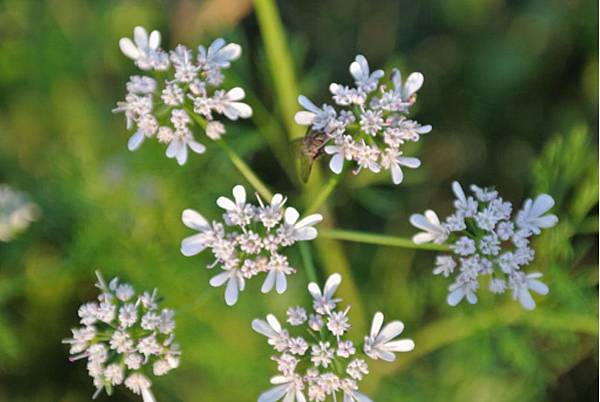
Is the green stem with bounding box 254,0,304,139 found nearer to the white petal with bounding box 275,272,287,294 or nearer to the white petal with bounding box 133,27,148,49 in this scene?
the white petal with bounding box 133,27,148,49

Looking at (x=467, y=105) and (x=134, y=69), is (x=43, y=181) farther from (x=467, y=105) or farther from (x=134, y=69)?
(x=467, y=105)

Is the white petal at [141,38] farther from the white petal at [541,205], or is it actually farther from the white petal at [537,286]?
the white petal at [537,286]

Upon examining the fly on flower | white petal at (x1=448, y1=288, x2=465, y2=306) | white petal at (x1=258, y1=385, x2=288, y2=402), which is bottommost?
white petal at (x1=258, y1=385, x2=288, y2=402)

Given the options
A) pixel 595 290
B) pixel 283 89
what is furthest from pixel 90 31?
pixel 595 290

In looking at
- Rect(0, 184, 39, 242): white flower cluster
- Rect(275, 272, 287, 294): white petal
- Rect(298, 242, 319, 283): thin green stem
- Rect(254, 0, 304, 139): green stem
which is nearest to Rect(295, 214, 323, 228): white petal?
Rect(298, 242, 319, 283): thin green stem

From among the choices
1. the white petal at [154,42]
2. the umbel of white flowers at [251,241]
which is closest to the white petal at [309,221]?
the umbel of white flowers at [251,241]

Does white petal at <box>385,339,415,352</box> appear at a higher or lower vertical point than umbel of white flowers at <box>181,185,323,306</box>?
lower

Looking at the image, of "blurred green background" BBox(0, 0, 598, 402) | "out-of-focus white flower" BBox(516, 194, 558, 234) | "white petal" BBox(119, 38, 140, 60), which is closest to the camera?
"out-of-focus white flower" BBox(516, 194, 558, 234)

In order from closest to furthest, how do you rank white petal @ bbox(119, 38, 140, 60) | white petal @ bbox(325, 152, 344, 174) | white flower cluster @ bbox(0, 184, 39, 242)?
1. white petal @ bbox(325, 152, 344, 174)
2. white petal @ bbox(119, 38, 140, 60)
3. white flower cluster @ bbox(0, 184, 39, 242)

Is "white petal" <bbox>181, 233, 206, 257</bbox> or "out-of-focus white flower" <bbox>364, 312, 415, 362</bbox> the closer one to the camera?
"out-of-focus white flower" <bbox>364, 312, 415, 362</bbox>
